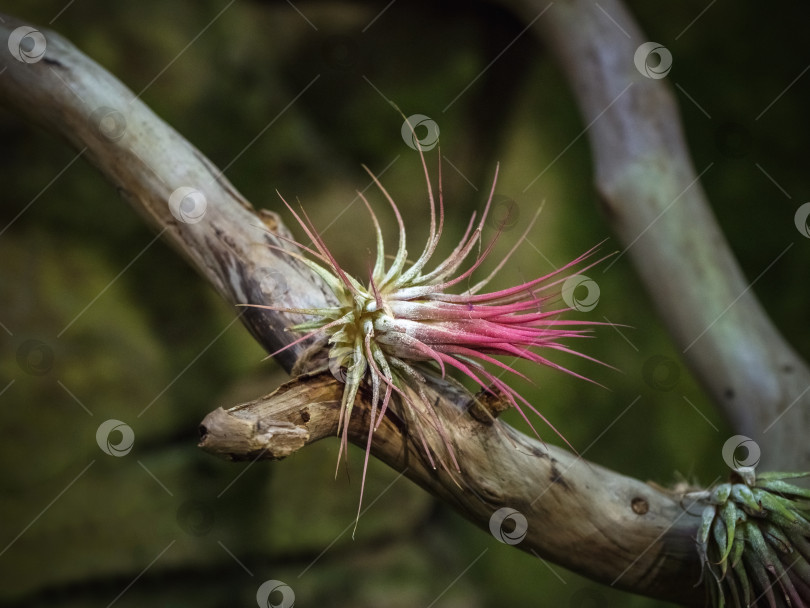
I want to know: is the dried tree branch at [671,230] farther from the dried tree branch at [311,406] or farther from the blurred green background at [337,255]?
the dried tree branch at [311,406]

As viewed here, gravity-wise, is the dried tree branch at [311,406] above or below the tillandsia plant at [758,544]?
below

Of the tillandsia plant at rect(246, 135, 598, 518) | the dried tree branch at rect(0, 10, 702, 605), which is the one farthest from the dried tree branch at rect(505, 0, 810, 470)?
the tillandsia plant at rect(246, 135, 598, 518)

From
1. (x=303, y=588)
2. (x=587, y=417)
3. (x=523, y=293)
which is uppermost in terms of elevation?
(x=587, y=417)

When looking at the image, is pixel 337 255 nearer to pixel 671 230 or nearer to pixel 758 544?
pixel 671 230

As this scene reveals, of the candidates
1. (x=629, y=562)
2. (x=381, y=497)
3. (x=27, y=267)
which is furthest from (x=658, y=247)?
(x=27, y=267)

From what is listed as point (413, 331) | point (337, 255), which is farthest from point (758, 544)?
point (337, 255)

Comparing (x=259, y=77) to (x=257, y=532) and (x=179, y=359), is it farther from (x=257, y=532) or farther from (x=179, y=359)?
(x=257, y=532)

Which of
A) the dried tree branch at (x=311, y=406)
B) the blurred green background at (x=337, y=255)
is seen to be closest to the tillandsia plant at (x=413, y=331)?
the dried tree branch at (x=311, y=406)
